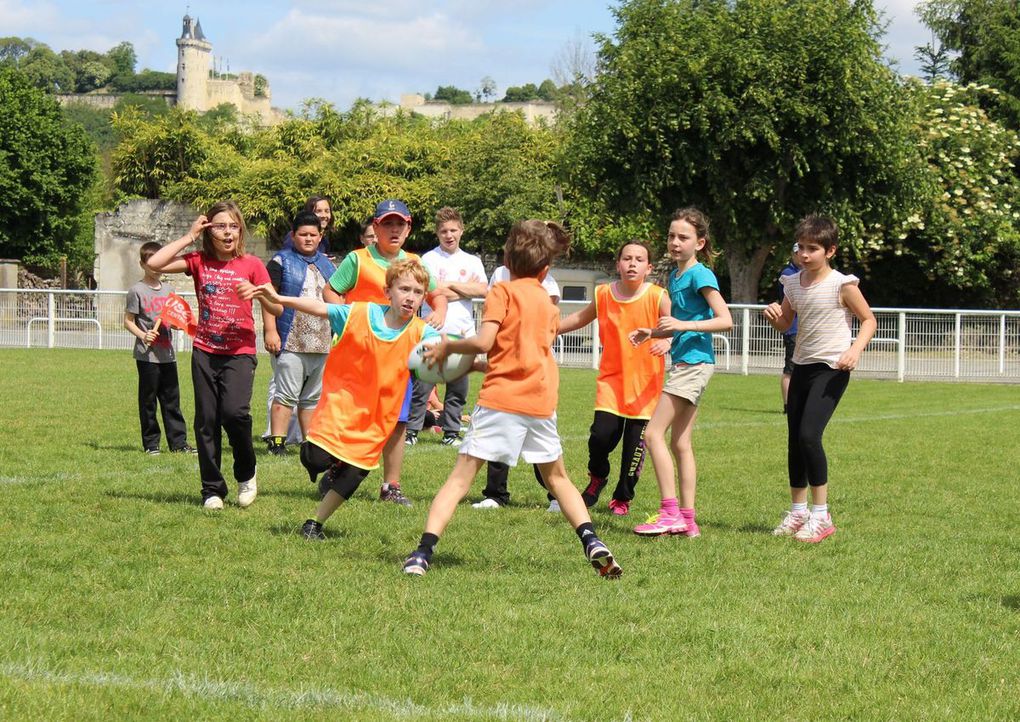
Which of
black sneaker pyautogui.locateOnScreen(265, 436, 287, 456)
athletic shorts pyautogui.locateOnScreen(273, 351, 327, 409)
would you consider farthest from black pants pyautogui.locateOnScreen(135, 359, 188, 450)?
athletic shorts pyautogui.locateOnScreen(273, 351, 327, 409)

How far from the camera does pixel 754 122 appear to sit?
1283 inches

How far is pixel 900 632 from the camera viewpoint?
5309mm

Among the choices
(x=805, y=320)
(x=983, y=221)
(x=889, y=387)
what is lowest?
(x=889, y=387)

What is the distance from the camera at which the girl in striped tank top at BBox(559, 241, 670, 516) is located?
8125 millimetres

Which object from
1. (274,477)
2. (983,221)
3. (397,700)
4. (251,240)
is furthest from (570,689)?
(251,240)

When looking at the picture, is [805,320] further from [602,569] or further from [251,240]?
[251,240]

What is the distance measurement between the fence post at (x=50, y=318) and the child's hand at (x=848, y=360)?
2574cm

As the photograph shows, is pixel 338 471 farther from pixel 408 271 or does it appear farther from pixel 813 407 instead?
pixel 813 407

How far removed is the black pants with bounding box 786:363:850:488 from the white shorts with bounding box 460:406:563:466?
1.95m

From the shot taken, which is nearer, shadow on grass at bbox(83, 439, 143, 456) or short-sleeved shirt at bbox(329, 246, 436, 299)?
short-sleeved shirt at bbox(329, 246, 436, 299)

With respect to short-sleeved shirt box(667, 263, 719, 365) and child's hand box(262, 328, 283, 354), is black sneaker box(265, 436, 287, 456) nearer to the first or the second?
child's hand box(262, 328, 283, 354)

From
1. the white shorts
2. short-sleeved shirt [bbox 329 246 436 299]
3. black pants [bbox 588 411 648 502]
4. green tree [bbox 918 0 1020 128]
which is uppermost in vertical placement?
green tree [bbox 918 0 1020 128]

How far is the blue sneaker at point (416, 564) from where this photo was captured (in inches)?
242

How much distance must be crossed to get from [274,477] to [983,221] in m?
32.7
